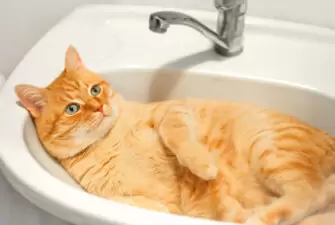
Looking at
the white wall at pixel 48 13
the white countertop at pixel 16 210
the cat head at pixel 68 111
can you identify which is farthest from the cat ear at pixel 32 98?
the white wall at pixel 48 13

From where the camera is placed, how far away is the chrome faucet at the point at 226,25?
792 millimetres

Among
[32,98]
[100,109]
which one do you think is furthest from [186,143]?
[32,98]

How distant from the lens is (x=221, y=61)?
2.90 ft

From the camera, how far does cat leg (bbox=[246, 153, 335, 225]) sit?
666 millimetres

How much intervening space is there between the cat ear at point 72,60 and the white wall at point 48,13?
0.24 meters

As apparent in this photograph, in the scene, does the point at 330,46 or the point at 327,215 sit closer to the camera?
the point at 327,215

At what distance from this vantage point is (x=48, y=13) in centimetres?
104

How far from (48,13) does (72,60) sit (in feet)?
0.88

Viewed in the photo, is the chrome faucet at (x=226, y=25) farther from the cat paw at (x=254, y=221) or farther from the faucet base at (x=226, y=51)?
the cat paw at (x=254, y=221)

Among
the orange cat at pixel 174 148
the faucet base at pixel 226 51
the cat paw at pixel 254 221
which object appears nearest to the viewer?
the cat paw at pixel 254 221

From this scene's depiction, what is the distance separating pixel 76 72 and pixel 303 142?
1.26ft

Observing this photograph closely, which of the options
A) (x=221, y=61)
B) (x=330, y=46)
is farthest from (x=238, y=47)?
(x=330, y=46)

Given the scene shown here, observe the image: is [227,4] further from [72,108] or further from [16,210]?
[16,210]

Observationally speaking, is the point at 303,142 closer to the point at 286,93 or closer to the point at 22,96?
the point at 286,93
